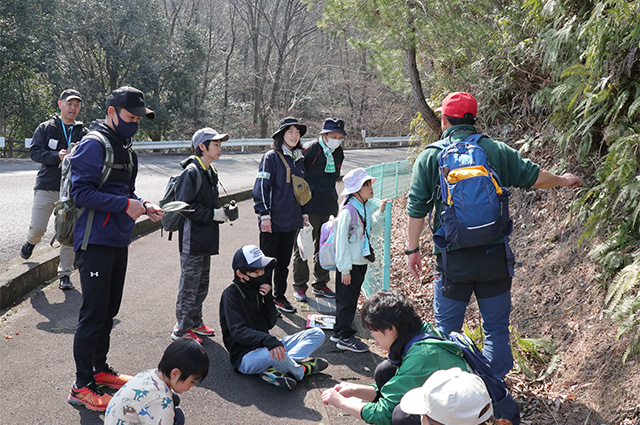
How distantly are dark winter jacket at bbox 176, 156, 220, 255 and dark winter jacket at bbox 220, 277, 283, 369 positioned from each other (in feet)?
1.99

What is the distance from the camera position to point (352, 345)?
211 inches

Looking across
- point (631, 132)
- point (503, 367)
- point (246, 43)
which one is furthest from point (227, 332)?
point (246, 43)

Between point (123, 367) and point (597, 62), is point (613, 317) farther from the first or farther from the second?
point (123, 367)

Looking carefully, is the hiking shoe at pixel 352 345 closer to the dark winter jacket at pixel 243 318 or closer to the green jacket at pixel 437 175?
the dark winter jacket at pixel 243 318

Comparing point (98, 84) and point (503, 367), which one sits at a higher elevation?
point (98, 84)

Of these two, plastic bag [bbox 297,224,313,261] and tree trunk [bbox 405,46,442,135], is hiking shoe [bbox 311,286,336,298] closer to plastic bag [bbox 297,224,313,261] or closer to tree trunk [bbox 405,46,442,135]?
plastic bag [bbox 297,224,313,261]

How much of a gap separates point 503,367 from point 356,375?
4.69 ft

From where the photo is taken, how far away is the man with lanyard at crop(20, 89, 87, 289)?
251 inches

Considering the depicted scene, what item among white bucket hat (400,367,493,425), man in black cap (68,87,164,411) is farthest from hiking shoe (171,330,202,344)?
white bucket hat (400,367,493,425)

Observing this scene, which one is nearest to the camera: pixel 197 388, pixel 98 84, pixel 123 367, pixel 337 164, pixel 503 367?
pixel 503 367

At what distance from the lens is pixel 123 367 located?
4742 millimetres

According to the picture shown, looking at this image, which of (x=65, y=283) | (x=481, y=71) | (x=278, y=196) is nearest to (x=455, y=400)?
(x=278, y=196)

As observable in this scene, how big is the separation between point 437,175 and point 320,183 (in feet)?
10.4

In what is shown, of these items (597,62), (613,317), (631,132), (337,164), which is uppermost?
(597,62)
